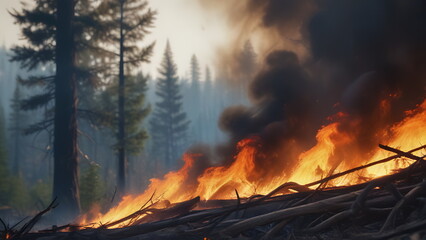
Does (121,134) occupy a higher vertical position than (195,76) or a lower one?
lower

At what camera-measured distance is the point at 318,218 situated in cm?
448

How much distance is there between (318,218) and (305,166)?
3020 mm

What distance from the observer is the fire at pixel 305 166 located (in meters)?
7.18

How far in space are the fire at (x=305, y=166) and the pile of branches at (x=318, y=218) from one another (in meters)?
1.75

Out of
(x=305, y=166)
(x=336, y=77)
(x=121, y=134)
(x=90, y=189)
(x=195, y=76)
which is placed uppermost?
(x=195, y=76)

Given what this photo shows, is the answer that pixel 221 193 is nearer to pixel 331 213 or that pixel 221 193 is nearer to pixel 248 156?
pixel 248 156

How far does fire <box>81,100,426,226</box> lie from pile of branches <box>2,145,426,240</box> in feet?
5.74

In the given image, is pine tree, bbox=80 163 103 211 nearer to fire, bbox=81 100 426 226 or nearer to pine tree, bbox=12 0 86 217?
pine tree, bbox=12 0 86 217

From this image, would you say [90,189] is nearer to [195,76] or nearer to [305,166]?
[305,166]

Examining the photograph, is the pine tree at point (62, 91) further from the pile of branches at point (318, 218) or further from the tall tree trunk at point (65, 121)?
the pile of branches at point (318, 218)

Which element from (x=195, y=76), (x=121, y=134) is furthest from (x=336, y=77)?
(x=195, y=76)

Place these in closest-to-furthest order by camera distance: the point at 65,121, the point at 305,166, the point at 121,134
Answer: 1. the point at 305,166
2. the point at 65,121
3. the point at 121,134

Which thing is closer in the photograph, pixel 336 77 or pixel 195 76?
pixel 336 77

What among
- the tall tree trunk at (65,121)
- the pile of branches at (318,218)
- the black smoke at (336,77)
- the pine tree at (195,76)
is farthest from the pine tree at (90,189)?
the pine tree at (195,76)
